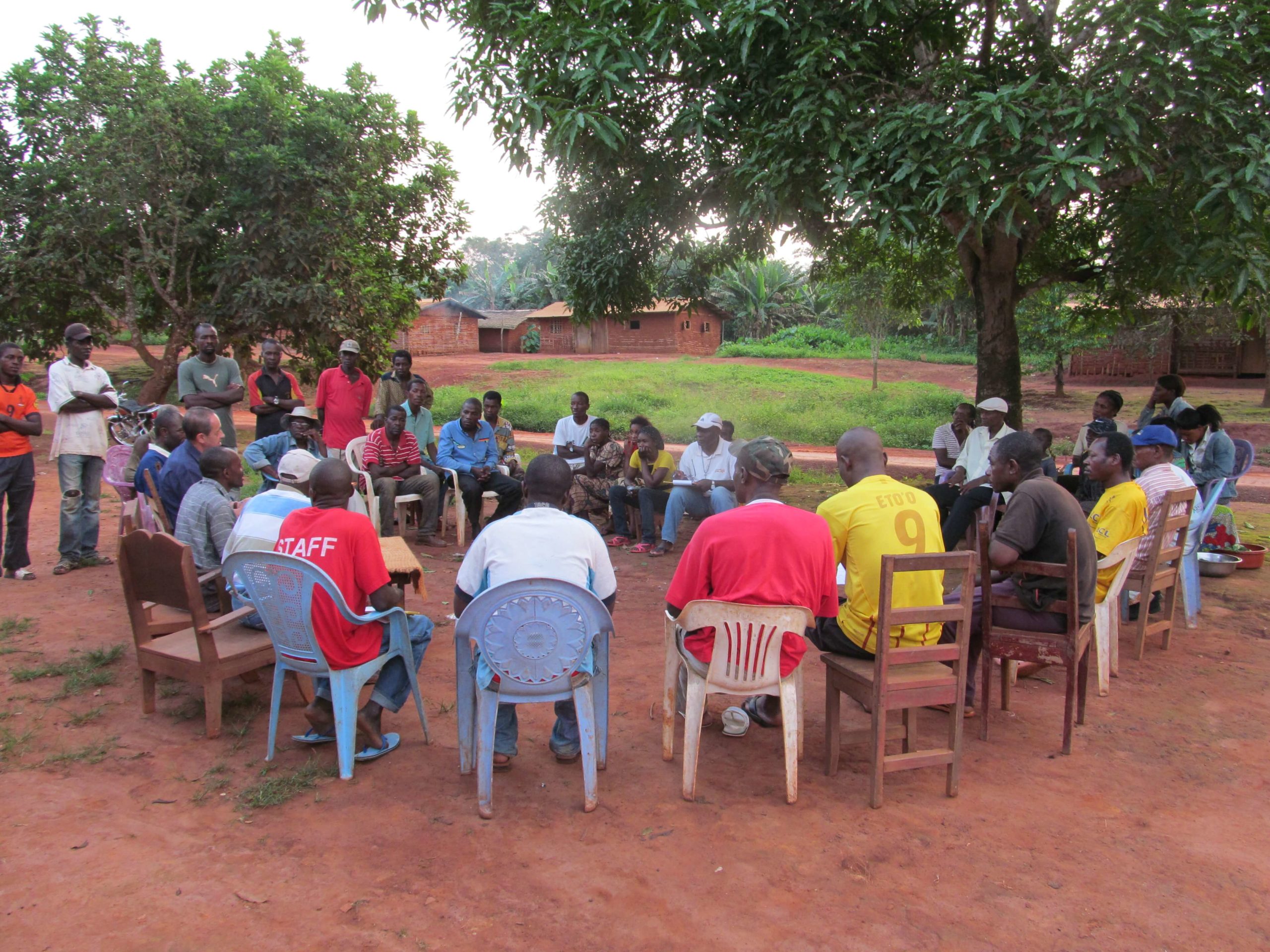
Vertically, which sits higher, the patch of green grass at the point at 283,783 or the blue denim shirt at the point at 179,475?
the blue denim shirt at the point at 179,475

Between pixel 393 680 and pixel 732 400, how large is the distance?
20655mm

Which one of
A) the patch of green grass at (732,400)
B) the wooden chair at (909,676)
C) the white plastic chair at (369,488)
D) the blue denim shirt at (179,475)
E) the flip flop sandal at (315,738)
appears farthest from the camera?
the patch of green grass at (732,400)

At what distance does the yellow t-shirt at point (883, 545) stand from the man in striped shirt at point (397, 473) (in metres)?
5.11

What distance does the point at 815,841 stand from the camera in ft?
10.6

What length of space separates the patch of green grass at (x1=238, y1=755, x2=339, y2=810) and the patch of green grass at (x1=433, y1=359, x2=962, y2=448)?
14624 millimetres

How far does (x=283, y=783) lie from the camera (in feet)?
11.7

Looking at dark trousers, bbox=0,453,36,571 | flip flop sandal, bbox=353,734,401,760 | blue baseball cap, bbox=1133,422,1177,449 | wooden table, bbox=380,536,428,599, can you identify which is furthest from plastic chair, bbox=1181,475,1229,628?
dark trousers, bbox=0,453,36,571

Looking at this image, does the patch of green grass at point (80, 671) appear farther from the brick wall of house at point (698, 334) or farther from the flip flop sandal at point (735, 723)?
the brick wall of house at point (698, 334)

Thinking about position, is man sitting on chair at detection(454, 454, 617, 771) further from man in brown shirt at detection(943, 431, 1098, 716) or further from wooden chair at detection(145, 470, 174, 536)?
wooden chair at detection(145, 470, 174, 536)

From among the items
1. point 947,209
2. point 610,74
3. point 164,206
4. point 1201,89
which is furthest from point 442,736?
point 164,206

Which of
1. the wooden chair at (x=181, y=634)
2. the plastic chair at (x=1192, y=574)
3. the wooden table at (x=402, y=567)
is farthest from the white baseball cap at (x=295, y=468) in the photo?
the plastic chair at (x=1192, y=574)

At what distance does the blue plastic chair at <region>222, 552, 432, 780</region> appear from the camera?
11.5ft

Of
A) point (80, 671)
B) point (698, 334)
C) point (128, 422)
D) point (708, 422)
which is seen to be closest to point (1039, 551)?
point (708, 422)

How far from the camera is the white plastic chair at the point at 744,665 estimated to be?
11.2 ft
